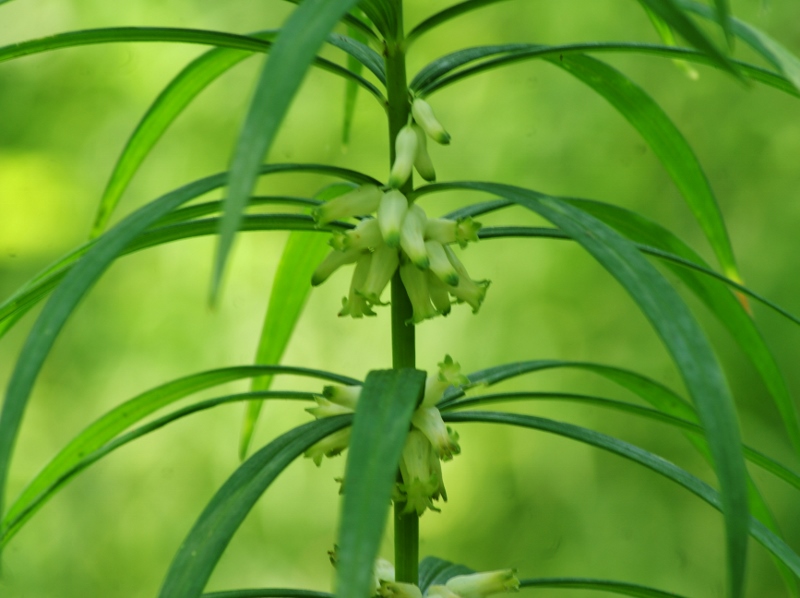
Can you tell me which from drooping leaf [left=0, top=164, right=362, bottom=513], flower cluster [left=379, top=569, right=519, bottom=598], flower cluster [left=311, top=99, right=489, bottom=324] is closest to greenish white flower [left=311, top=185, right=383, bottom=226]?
flower cluster [left=311, top=99, right=489, bottom=324]

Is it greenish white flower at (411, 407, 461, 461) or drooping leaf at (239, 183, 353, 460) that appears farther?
drooping leaf at (239, 183, 353, 460)

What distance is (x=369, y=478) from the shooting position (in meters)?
0.34

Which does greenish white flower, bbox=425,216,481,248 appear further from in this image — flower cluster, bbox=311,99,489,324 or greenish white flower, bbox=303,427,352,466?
greenish white flower, bbox=303,427,352,466

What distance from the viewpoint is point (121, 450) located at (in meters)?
1.60

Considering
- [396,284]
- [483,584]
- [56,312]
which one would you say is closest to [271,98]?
[56,312]

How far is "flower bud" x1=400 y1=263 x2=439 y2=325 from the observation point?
1.68 feet

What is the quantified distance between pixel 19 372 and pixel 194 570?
110 mm

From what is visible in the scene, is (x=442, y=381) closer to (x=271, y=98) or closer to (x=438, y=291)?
(x=438, y=291)

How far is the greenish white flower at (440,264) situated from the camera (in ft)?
1.62

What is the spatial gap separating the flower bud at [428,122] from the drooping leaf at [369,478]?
0.15 metres

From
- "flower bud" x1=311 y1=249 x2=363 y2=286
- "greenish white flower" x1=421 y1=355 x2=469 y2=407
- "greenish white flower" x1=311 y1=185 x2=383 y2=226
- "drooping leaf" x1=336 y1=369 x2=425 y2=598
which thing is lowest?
"drooping leaf" x1=336 y1=369 x2=425 y2=598

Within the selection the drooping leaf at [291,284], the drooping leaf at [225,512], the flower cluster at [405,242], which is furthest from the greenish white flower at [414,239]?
the drooping leaf at [291,284]

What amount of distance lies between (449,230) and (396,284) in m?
0.05

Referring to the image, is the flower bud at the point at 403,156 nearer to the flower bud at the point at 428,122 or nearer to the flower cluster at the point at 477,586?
the flower bud at the point at 428,122
